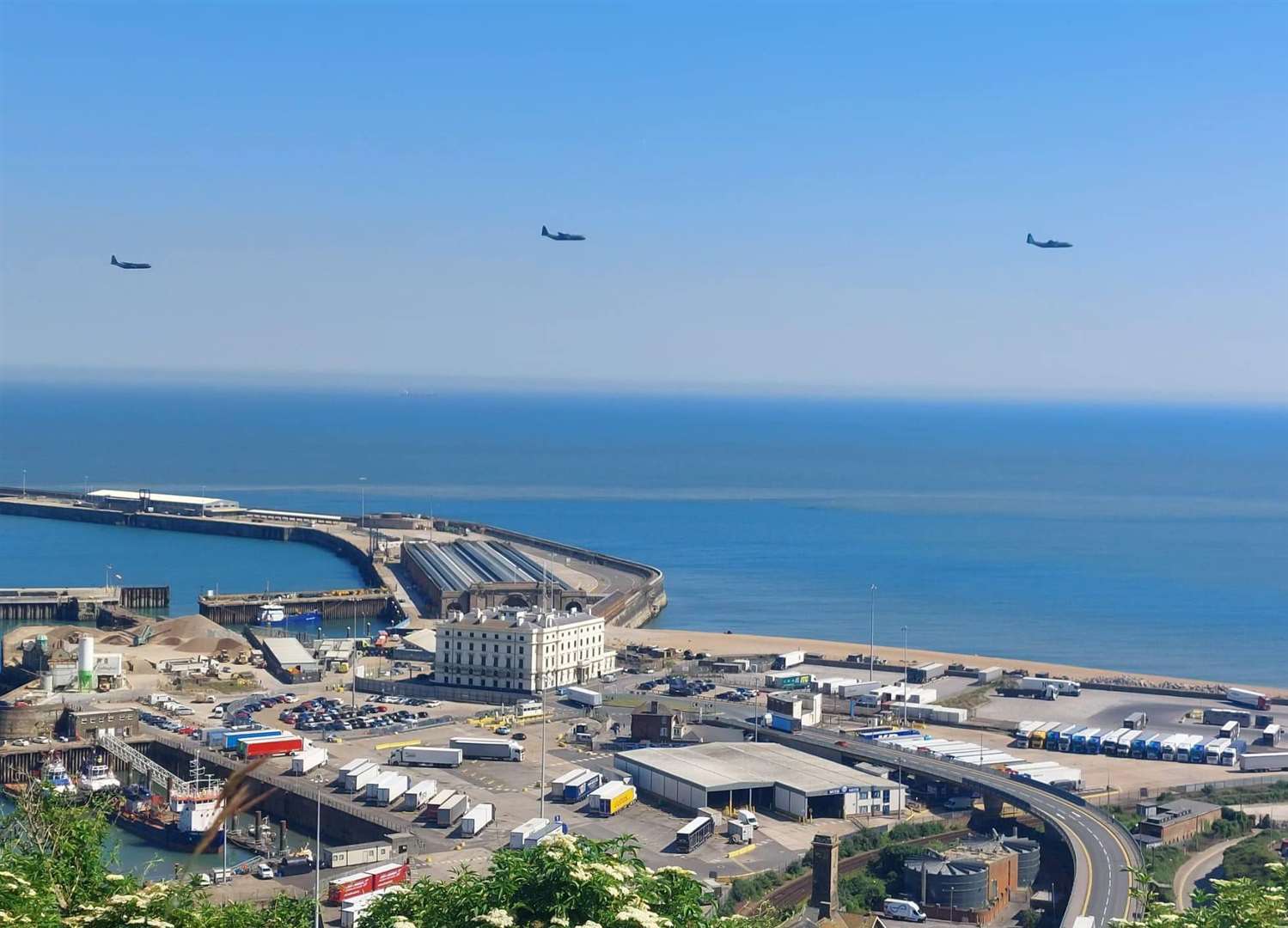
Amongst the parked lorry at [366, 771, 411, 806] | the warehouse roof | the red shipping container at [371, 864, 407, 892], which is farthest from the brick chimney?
the parked lorry at [366, 771, 411, 806]

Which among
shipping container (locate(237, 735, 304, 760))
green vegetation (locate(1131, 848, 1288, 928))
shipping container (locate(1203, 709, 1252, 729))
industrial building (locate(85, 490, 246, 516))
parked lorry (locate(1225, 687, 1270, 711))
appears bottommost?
shipping container (locate(237, 735, 304, 760))

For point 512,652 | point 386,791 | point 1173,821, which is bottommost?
point 386,791

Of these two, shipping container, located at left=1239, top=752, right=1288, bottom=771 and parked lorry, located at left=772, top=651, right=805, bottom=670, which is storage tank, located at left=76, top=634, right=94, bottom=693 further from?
shipping container, located at left=1239, top=752, right=1288, bottom=771

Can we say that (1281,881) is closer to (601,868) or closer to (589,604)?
(601,868)

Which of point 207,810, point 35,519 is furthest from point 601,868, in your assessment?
point 35,519

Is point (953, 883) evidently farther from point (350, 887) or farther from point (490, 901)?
point (490, 901)

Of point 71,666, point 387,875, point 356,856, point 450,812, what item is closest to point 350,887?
point 387,875
